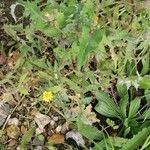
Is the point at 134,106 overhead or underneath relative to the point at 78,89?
underneath

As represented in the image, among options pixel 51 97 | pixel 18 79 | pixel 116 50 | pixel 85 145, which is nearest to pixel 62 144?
pixel 85 145

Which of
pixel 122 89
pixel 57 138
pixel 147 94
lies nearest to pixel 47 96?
pixel 57 138

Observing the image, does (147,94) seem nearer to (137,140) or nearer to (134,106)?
(134,106)

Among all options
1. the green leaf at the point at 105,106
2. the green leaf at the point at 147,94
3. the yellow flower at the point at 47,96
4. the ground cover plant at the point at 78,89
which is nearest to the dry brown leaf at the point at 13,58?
the ground cover plant at the point at 78,89

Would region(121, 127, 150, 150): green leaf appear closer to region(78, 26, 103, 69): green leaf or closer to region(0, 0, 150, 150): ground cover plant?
region(0, 0, 150, 150): ground cover plant

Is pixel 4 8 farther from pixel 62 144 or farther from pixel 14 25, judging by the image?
pixel 62 144

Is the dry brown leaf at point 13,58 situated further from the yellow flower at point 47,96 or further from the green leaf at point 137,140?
the green leaf at point 137,140
